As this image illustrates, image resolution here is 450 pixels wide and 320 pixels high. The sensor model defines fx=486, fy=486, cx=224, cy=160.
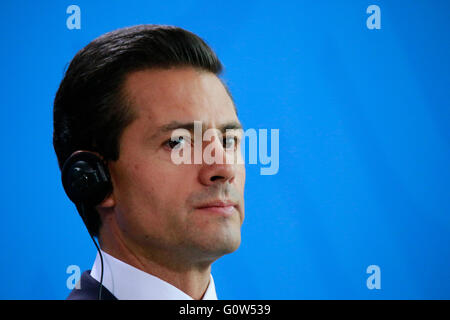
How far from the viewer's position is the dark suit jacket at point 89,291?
111 centimetres

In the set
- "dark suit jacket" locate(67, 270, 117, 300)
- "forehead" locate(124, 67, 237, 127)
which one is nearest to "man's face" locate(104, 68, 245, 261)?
"forehead" locate(124, 67, 237, 127)

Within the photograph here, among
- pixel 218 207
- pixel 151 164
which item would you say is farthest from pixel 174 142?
pixel 218 207

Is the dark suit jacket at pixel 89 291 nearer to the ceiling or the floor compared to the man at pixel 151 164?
nearer to the floor

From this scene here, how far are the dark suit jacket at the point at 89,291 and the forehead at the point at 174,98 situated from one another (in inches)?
15.5

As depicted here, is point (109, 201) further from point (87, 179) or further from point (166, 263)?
point (166, 263)

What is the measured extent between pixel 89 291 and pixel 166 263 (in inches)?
7.5

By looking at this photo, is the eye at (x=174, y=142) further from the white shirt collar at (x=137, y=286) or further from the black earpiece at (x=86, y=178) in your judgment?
the white shirt collar at (x=137, y=286)

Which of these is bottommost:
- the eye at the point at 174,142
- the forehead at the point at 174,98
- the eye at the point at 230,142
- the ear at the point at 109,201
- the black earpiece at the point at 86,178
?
the ear at the point at 109,201

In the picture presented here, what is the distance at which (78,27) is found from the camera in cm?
193

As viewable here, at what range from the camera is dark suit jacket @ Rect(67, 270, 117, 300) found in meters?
1.11

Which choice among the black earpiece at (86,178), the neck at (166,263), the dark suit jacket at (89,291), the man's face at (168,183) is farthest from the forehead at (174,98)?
the dark suit jacket at (89,291)

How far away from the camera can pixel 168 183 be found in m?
1.08

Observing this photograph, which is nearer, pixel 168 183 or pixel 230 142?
pixel 168 183
